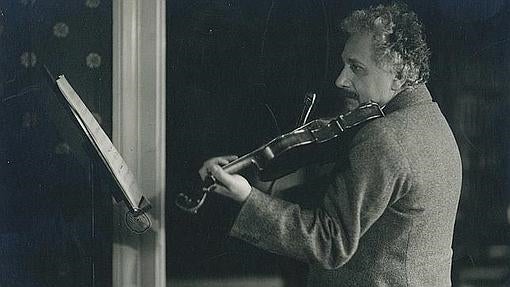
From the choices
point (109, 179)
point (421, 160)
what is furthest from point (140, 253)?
point (421, 160)

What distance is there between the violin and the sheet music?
14cm

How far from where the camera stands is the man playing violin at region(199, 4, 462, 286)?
48.7 inches

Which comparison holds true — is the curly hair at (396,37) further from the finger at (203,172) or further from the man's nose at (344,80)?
the finger at (203,172)

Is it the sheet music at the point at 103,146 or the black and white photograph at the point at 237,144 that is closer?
the sheet music at the point at 103,146

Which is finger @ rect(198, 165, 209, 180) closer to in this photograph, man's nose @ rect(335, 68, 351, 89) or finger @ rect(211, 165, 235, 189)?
finger @ rect(211, 165, 235, 189)

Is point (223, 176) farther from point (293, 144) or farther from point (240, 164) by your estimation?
point (293, 144)

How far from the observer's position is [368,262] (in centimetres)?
126

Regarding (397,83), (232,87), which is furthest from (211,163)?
(397,83)

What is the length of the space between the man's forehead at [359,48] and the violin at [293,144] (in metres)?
0.09

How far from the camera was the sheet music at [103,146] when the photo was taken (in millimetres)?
1128

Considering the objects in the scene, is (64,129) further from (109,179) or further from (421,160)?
(421,160)

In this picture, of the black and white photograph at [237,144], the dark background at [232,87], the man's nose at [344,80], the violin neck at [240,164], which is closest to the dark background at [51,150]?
the black and white photograph at [237,144]

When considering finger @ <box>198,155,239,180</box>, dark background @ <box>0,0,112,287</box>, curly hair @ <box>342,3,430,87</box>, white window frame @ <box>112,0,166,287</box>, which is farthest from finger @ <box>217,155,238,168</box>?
curly hair @ <box>342,3,430,87</box>

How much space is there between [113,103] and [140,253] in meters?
0.29
